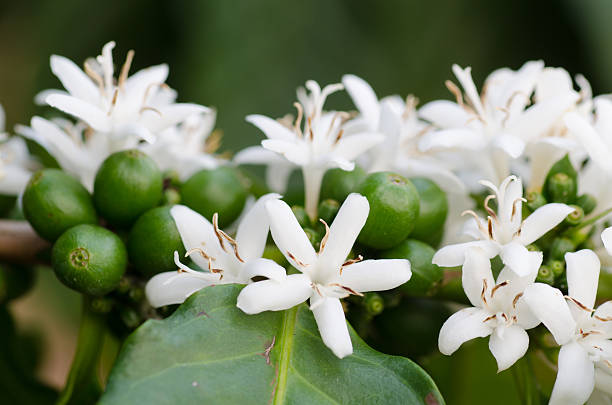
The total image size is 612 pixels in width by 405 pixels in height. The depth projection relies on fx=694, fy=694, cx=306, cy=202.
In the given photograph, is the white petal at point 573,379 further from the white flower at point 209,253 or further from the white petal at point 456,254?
the white flower at point 209,253

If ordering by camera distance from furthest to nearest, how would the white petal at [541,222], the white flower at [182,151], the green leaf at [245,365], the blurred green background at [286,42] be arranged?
the blurred green background at [286,42]
the white flower at [182,151]
the white petal at [541,222]
the green leaf at [245,365]

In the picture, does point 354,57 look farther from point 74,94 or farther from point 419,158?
point 74,94

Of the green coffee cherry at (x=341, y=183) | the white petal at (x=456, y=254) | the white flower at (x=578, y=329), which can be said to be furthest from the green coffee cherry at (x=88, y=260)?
the white flower at (x=578, y=329)

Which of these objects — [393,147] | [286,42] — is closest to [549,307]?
[393,147]

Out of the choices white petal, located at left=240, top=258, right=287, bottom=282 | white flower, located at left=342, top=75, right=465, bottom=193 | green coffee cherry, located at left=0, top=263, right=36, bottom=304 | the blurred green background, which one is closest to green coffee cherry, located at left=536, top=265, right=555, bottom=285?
white flower, located at left=342, top=75, right=465, bottom=193

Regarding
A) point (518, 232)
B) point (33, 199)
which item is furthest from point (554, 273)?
point (33, 199)

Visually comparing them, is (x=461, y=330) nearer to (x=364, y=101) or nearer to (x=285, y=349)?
(x=285, y=349)
